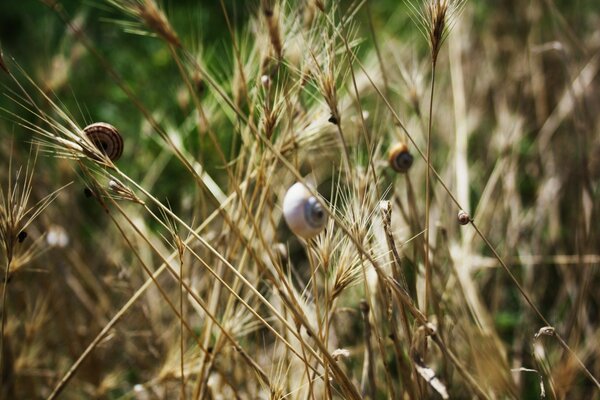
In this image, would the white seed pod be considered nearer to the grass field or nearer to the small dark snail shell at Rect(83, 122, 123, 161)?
the grass field

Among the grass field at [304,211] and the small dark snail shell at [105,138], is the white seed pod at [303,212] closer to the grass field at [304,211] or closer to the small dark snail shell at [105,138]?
the grass field at [304,211]

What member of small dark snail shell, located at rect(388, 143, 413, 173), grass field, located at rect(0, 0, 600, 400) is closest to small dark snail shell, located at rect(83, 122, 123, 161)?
grass field, located at rect(0, 0, 600, 400)

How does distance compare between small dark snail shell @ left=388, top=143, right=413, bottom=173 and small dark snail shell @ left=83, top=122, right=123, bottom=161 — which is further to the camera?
small dark snail shell @ left=388, top=143, right=413, bottom=173

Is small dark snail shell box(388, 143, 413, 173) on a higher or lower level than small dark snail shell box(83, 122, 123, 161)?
lower

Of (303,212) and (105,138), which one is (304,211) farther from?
(105,138)

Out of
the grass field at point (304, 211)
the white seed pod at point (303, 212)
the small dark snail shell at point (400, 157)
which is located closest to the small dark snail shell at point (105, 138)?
the grass field at point (304, 211)

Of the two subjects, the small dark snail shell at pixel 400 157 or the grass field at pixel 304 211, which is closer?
the grass field at pixel 304 211

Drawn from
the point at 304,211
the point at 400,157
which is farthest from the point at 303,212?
the point at 400,157
